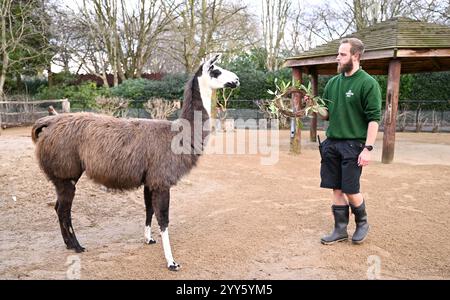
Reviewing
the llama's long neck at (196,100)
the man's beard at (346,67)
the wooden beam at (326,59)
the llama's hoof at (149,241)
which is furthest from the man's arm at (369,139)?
the wooden beam at (326,59)

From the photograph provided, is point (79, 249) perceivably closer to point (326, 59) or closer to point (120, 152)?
point (120, 152)

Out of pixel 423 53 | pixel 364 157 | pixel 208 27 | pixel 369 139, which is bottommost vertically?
pixel 364 157

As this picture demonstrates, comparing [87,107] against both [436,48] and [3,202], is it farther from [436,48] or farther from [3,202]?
[436,48]

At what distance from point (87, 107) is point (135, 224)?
15.4m

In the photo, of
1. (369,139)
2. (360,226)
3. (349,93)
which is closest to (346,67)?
(349,93)

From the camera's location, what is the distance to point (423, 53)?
8.59 metres

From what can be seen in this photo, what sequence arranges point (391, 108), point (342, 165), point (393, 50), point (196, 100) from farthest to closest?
point (391, 108) < point (393, 50) < point (196, 100) < point (342, 165)

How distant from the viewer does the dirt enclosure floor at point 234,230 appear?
3.35 m

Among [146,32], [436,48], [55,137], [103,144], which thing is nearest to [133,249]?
[103,144]

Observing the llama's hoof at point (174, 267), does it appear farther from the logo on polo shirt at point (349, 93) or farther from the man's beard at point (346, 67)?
the man's beard at point (346, 67)

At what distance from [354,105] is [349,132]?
0.27 metres

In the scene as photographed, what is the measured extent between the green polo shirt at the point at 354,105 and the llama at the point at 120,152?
1.28 metres

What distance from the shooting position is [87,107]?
734 inches

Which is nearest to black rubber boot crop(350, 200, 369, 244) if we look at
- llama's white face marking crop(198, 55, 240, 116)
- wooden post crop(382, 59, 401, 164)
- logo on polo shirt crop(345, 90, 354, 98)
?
logo on polo shirt crop(345, 90, 354, 98)
